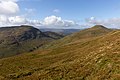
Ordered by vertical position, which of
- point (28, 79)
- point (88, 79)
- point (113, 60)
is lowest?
point (28, 79)

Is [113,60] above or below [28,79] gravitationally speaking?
above

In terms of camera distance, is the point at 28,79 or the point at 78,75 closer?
the point at 78,75

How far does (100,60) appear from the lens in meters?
45.5

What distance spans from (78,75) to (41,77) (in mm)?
8468

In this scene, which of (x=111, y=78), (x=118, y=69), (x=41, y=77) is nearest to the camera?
(x=111, y=78)

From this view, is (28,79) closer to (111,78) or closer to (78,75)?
(78,75)

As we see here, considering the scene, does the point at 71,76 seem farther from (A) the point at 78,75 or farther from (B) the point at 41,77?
(B) the point at 41,77

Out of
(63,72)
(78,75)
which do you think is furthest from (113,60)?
(63,72)

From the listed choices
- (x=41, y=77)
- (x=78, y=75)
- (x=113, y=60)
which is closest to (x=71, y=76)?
(x=78, y=75)

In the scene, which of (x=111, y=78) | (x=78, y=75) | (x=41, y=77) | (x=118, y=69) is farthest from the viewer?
(x=41, y=77)

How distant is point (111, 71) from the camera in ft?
122

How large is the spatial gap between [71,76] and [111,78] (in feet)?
30.6

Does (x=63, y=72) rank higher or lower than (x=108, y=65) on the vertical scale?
lower

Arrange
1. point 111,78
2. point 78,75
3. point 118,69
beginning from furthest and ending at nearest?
point 78,75 → point 118,69 → point 111,78
